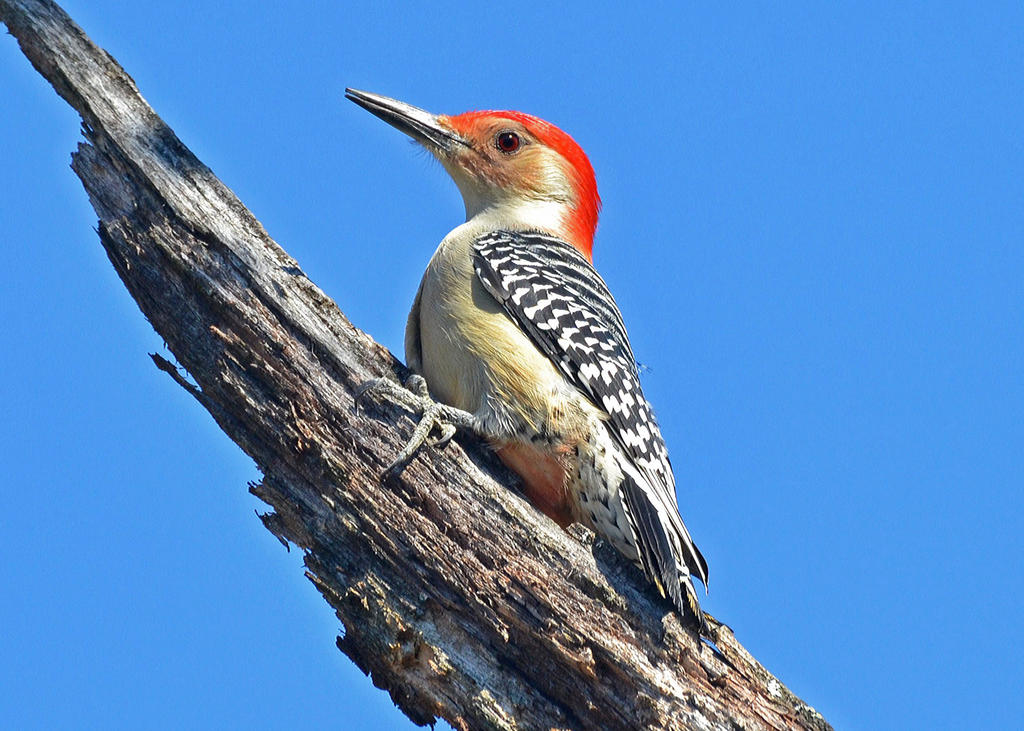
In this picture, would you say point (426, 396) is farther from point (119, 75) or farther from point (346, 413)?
point (119, 75)

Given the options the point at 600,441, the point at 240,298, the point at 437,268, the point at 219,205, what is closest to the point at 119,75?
the point at 219,205

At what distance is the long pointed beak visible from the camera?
7.99 meters

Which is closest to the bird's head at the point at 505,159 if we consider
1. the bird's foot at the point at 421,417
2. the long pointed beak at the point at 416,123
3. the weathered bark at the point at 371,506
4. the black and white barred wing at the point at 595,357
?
the long pointed beak at the point at 416,123

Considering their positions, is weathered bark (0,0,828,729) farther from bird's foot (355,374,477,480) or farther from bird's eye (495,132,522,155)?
bird's eye (495,132,522,155)

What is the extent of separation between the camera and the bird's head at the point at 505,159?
8.03 m

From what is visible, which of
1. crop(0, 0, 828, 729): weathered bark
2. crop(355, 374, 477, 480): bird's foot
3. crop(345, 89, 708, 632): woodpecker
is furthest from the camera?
crop(345, 89, 708, 632): woodpecker

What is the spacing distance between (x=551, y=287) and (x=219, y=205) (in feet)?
7.10

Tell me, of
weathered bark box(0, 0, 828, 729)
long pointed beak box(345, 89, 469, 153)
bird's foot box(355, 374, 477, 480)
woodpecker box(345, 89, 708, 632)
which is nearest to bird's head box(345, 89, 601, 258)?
long pointed beak box(345, 89, 469, 153)

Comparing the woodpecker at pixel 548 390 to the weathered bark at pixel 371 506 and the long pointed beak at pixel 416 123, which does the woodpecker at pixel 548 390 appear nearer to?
the weathered bark at pixel 371 506

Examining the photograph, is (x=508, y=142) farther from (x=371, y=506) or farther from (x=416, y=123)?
(x=371, y=506)

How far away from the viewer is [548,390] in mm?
6125

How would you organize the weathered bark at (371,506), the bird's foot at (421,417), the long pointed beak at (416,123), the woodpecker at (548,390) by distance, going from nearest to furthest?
1. the weathered bark at (371,506)
2. the bird's foot at (421,417)
3. the woodpecker at (548,390)
4. the long pointed beak at (416,123)

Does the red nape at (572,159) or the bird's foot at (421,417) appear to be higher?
the red nape at (572,159)

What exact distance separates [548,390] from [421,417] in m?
0.83
